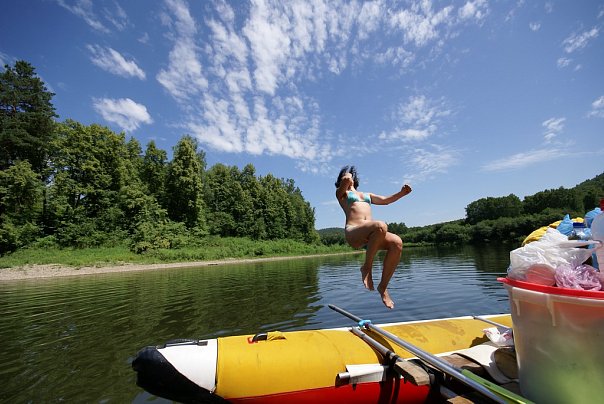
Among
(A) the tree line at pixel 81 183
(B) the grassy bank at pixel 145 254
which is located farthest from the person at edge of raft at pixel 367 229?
(A) the tree line at pixel 81 183

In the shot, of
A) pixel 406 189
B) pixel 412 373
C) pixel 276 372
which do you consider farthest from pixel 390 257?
pixel 276 372

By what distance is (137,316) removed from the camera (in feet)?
36.6

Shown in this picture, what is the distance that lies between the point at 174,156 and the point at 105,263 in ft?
69.0

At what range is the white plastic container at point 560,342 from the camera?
7.31ft

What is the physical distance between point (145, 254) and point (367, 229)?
36776mm

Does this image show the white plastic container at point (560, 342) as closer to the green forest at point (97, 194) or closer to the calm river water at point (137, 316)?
the calm river water at point (137, 316)

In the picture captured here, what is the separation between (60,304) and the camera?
1375cm

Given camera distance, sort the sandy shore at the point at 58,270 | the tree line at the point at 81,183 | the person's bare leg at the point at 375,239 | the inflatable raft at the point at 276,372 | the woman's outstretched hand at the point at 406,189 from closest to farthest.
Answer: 1. the inflatable raft at the point at 276,372
2. the person's bare leg at the point at 375,239
3. the woman's outstretched hand at the point at 406,189
4. the sandy shore at the point at 58,270
5. the tree line at the point at 81,183

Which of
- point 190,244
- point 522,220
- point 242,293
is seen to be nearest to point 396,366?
point 242,293

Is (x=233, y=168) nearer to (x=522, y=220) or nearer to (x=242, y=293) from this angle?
(x=242, y=293)

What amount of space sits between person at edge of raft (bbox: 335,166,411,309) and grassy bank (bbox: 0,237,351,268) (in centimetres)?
3215

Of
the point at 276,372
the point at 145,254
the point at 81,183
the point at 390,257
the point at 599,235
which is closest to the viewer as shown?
the point at 599,235

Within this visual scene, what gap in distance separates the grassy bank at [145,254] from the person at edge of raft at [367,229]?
32.2 metres

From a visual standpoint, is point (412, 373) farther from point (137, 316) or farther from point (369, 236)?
point (137, 316)
